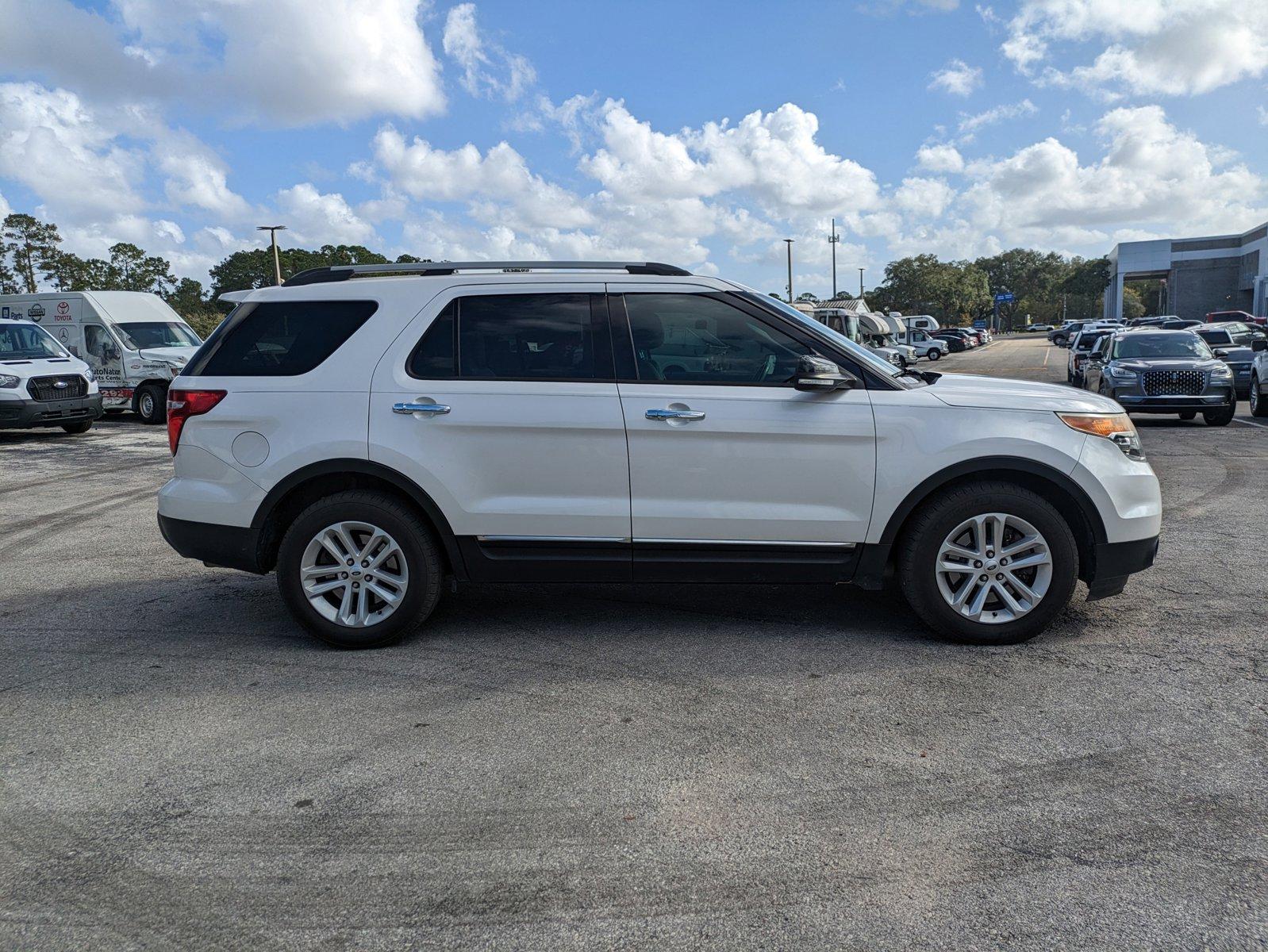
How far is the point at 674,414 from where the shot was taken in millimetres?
4844

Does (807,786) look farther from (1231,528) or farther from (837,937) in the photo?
(1231,528)

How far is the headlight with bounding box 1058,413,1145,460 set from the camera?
4.93 m

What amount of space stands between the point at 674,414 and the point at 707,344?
1.37ft

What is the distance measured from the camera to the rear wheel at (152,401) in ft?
62.8

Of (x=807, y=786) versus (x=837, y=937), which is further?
(x=807, y=786)

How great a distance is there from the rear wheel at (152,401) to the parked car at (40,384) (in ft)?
5.61

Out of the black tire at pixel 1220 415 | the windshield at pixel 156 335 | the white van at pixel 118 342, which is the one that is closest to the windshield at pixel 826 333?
the black tire at pixel 1220 415

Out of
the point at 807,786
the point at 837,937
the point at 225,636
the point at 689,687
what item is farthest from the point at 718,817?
the point at 225,636

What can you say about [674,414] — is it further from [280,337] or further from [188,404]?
[188,404]

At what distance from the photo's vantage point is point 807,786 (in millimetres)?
3518

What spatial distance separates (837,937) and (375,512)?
3094 millimetres

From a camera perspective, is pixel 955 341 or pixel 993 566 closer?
pixel 993 566

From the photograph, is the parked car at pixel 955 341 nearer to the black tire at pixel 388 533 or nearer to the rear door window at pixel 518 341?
the rear door window at pixel 518 341

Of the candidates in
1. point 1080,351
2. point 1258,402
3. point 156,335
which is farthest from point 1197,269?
point 156,335
